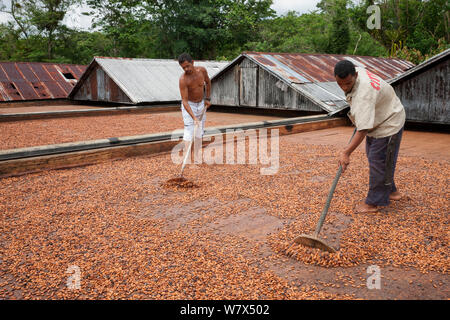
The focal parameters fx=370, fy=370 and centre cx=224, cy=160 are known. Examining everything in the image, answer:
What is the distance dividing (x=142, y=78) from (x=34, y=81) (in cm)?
550

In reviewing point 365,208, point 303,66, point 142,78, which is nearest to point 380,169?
point 365,208

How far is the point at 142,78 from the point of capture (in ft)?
51.0

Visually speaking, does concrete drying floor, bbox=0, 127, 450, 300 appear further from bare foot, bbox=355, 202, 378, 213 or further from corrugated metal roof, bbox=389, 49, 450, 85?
corrugated metal roof, bbox=389, 49, 450, 85

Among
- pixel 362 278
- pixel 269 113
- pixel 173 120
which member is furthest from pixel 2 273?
pixel 269 113

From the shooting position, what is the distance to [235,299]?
7.27 ft

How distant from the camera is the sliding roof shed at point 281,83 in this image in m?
10.7

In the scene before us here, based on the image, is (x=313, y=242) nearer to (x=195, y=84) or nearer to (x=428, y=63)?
(x=195, y=84)

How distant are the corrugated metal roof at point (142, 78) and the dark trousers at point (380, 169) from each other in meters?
11.6

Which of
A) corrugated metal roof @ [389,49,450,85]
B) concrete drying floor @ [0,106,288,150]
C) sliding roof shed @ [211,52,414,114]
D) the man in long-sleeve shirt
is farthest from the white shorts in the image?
corrugated metal roof @ [389,49,450,85]

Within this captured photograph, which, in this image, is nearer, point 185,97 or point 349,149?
point 349,149

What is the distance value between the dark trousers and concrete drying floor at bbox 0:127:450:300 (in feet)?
0.56

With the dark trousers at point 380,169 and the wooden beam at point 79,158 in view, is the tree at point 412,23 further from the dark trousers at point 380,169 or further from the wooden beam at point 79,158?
the dark trousers at point 380,169

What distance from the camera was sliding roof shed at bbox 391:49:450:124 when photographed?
8273 millimetres

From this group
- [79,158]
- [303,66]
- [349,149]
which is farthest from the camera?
[303,66]
